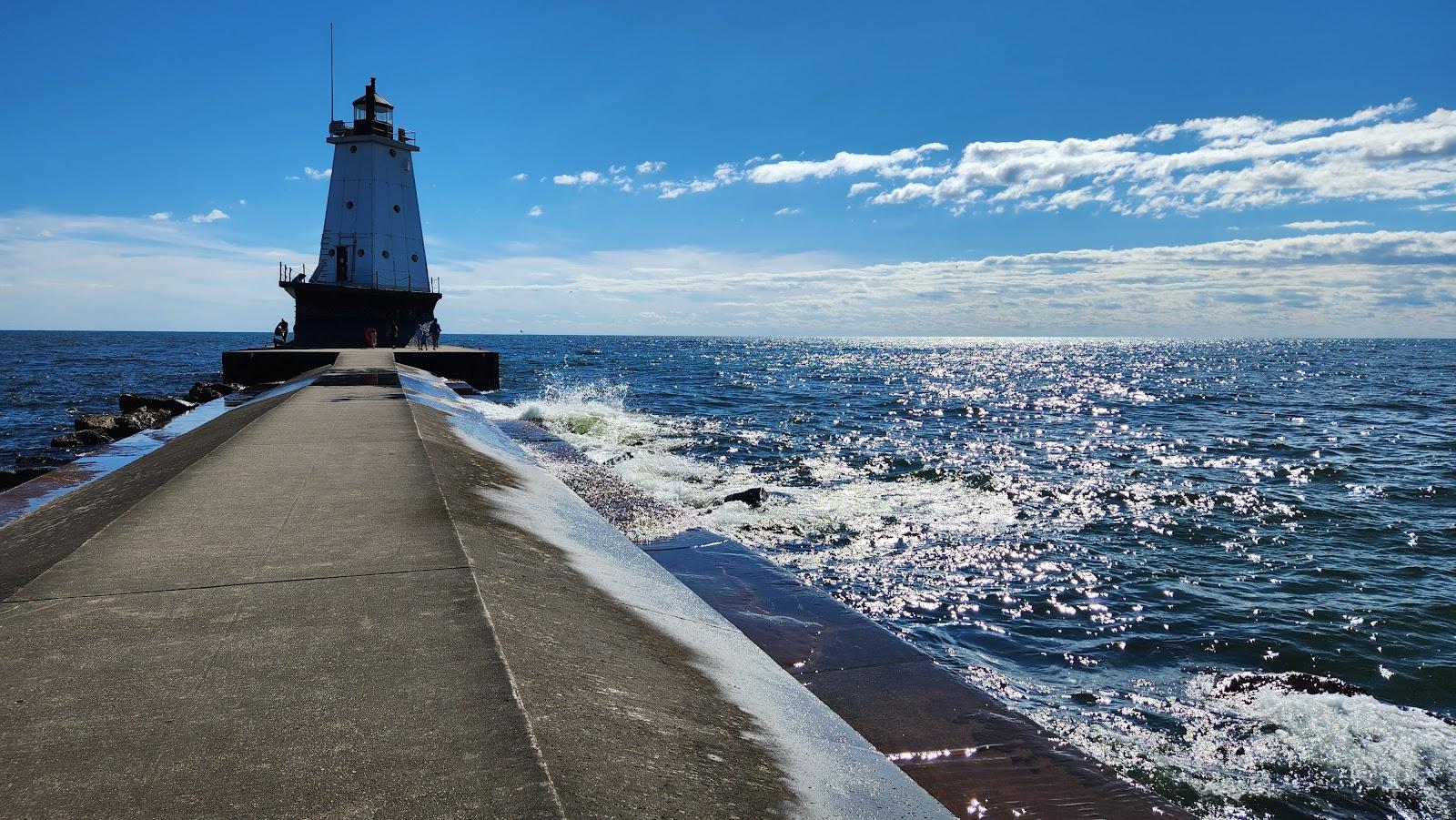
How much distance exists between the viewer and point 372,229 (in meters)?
38.2

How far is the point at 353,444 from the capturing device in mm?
8258

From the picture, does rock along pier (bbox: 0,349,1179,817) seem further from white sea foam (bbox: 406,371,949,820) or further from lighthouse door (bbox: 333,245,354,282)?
lighthouse door (bbox: 333,245,354,282)

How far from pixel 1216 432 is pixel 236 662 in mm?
25940

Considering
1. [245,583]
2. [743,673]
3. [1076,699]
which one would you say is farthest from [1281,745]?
[245,583]

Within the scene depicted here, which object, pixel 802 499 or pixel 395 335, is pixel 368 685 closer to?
pixel 802 499

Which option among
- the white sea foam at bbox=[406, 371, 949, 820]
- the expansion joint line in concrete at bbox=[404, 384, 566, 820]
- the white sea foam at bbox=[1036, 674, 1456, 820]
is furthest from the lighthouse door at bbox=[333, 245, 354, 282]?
the white sea foam at bbox=[1036, 674, 1456, 820]

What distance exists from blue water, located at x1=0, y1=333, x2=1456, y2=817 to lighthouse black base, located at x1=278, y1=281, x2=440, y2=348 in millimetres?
10813

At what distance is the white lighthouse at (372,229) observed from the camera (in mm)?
37250

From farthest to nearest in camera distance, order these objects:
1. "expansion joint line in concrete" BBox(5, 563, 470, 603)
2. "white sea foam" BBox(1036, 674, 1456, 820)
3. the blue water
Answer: the blue water, "white sea foam" BBox(1036, 674, 1456, 820), "expansion joint line in concrete" BBox(5, 563, 470, 603)

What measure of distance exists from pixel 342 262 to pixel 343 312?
3.21 metres

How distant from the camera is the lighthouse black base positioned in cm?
3556

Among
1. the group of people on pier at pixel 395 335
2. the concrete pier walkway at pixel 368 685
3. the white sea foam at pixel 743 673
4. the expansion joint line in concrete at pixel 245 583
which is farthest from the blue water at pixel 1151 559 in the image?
the group of people on pier at pixel 395 335

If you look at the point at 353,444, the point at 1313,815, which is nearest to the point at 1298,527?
the point at 1313,815

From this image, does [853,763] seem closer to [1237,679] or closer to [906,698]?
[906,698]
